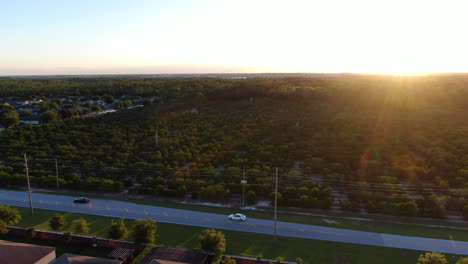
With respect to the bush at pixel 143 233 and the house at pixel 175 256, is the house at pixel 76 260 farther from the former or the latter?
the bush at pixel 143 233

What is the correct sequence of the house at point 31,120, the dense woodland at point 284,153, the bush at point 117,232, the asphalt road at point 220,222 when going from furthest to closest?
the house at point 31,120 < the dense woodland at point 284,153 < the asphalt road at point 220,222 < the bush at point 117,232

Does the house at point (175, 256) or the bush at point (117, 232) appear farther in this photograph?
the bush at point (117, 232)

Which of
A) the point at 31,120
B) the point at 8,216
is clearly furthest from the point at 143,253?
the point at 31,120

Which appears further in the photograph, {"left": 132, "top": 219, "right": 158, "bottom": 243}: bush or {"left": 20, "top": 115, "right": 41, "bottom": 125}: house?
{"left": 20, "top": 115, "right": 41, "bottom": 125}: house

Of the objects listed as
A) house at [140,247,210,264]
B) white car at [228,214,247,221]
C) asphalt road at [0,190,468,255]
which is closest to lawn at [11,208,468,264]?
asphalt road at [0,190,468,255]

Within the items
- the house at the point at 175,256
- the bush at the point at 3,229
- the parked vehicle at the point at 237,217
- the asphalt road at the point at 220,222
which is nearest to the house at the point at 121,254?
the house at the point at 175,256

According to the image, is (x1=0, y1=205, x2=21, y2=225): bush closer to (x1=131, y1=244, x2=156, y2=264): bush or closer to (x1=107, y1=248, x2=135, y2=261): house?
(x1=107, y1=248, x2=135, y2=261): house

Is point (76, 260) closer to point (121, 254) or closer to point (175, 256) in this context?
point (121, 254)

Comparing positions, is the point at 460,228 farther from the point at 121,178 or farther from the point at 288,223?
the point at 121,178
